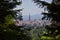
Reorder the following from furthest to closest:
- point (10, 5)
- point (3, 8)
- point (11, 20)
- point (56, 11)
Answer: point (11, 20) < point (10, 5) < point (3, 8) < point (56, 11)

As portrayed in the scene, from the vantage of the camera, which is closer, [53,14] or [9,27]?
[53,14]

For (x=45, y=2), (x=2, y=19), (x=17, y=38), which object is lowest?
(x=17, y=38)

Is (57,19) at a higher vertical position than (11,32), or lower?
higher

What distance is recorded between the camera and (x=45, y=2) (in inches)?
307

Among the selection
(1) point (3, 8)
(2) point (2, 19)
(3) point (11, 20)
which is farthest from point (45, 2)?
(3) point (11, 20)

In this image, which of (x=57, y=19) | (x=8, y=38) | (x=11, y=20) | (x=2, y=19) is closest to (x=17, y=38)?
(x=8, y=38)

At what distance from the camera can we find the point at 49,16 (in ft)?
25.4

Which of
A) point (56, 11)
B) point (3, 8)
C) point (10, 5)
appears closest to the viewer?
point (56, 11)

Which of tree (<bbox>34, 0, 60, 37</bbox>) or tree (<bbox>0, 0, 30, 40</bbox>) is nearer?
tree (<bbox>34, 0, 60, 37</bbox>)

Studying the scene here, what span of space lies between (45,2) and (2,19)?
13.8ft

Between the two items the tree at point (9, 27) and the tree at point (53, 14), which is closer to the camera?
the tree at point (53, 14)

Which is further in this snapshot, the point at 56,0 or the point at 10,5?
the point at 10,5

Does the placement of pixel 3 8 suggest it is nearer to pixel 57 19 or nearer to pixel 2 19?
pixel 2 19

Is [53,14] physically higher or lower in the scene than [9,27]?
higher
